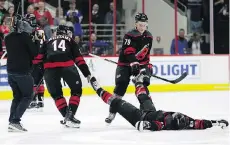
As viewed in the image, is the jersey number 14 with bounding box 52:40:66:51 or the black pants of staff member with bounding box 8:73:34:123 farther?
the jersey number 14 with bounding box 52:40:66:51

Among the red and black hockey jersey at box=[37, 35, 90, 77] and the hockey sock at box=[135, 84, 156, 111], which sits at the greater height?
the red and black hockey jersey at box=[37, 35, 90, 77]

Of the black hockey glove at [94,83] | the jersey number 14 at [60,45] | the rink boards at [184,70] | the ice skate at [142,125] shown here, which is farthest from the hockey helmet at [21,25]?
the rink boards at [184,70]

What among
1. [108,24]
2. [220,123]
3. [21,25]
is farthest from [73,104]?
[108,24]

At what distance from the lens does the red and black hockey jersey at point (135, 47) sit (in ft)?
21.1

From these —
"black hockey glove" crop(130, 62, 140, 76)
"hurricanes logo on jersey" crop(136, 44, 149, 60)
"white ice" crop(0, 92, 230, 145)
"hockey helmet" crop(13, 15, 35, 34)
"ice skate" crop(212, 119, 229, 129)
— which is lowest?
"white ice" crop(0, 92, 230, 145)

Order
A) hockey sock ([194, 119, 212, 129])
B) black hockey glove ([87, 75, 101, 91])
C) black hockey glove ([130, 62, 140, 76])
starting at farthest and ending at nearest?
black hockey glove ([130, 62, 140, 76]) → black hockey glove ([87, 75, 101, 91]) → hockey sock ([194, 119, 212, 129])

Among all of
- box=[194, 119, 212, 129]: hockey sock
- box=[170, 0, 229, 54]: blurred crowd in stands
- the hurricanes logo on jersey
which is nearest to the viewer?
box=[194, 119, 212, 129]: hockey sock

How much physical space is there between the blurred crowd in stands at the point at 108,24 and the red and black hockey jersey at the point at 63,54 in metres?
4.77

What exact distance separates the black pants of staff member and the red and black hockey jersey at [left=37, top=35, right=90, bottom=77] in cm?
41

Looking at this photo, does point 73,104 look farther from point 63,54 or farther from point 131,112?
point 131,112

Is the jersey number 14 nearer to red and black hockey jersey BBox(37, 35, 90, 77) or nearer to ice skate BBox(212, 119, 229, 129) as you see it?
red and black hockey jersey BBox(37, 35, 90, 77)

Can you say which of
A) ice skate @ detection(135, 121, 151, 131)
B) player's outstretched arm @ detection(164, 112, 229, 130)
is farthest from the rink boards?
ice skate @ detection(135, 121, 151, 131)

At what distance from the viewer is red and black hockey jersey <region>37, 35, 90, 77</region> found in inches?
250

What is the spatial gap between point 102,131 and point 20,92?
878 millimetres
